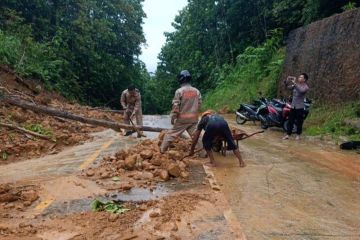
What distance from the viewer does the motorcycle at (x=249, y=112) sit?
1680 cm

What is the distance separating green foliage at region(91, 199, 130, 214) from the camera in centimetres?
553

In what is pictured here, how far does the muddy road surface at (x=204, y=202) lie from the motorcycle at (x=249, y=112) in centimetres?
735

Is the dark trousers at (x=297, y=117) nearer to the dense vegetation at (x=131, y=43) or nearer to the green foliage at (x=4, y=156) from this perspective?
the dense vegetation at (x=131, y=43)

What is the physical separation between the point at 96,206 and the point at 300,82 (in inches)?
320

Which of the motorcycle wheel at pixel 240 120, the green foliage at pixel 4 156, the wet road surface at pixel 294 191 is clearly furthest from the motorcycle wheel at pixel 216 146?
the motorcycle wheel at pixel 240 120

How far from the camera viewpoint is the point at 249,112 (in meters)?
17.4

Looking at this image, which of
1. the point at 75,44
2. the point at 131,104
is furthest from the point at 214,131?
the point at 75,44

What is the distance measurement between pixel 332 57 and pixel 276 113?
3677mm

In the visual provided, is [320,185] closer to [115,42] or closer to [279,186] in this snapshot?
[279,186]

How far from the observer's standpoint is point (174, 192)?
6.55 m

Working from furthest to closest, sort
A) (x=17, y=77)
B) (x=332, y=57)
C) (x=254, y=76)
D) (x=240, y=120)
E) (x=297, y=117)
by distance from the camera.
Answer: (x=254, y=76), (x=240, y=120), (x=17, y=77), (x=332, y=57), (x=297, y=117)

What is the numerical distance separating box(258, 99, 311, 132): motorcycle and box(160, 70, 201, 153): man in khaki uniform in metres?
5.84

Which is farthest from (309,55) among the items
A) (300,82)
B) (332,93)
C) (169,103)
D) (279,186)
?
(169,103)

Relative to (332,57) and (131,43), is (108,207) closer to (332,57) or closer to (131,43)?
(332,57)
